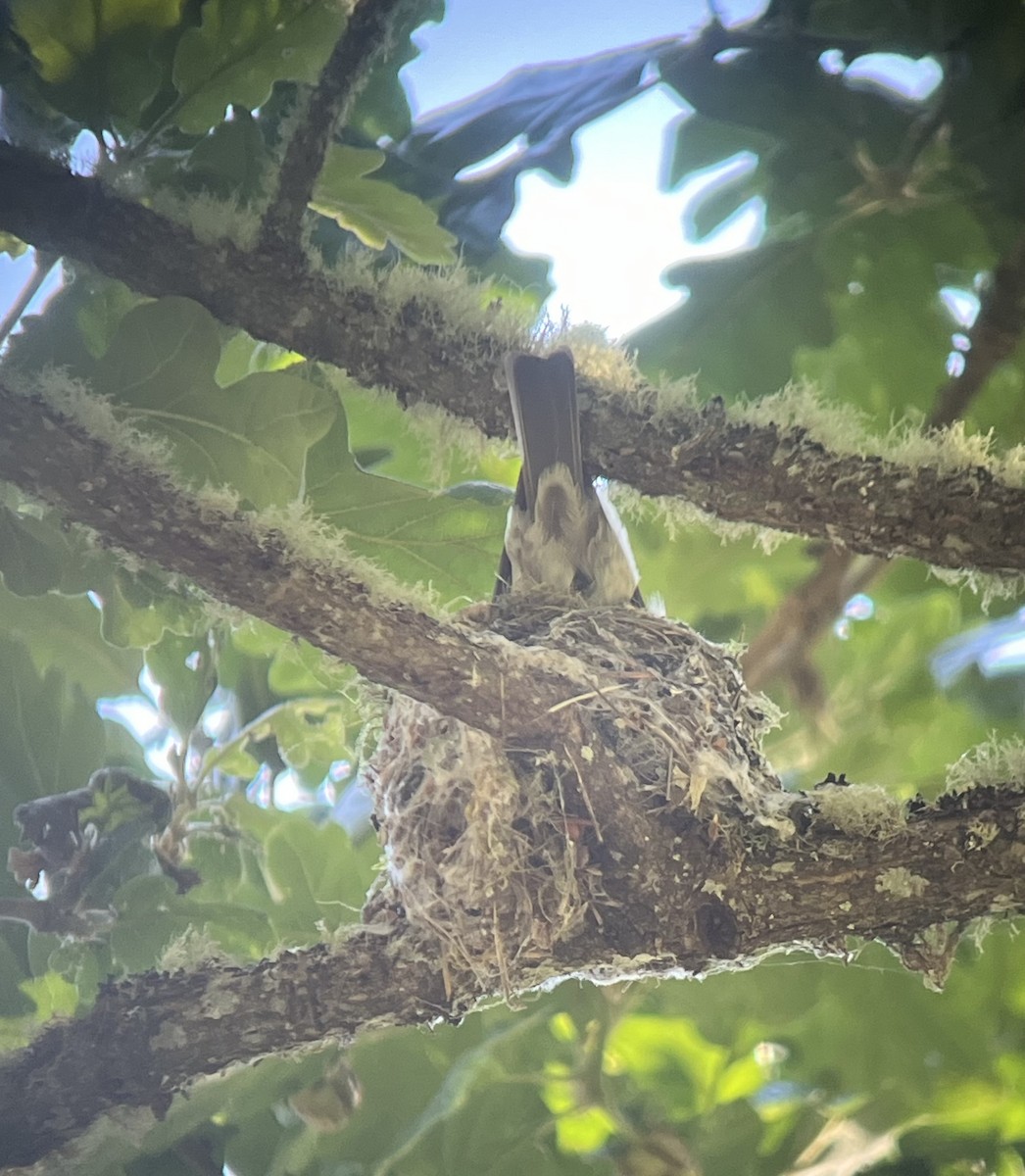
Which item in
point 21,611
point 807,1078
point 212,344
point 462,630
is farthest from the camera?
point 807,1078

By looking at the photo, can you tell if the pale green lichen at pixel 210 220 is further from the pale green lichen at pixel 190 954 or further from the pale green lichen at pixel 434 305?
the pale green lichen at pixel 190 954

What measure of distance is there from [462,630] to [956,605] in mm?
1487

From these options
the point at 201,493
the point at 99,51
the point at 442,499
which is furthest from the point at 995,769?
the point at 99,51

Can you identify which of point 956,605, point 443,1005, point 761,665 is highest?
point 956,605

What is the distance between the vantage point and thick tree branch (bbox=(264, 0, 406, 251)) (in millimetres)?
→ 1694

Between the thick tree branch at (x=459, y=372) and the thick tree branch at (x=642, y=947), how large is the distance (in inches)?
17.2

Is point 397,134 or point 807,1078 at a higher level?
point 397,134

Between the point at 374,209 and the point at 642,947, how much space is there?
135cm

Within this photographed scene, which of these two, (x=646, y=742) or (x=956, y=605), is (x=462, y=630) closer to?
(x=646, y=742)

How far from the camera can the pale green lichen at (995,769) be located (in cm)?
180

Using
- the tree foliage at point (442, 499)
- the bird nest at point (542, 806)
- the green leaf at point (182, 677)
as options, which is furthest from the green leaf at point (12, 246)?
the bird nest at point (542, 806)

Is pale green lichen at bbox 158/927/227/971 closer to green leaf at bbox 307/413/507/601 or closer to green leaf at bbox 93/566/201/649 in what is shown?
green leaf at bbox 93/566/201/649

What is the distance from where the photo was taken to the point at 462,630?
1689mm

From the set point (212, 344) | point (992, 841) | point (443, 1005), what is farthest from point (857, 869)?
point (212, 344)
